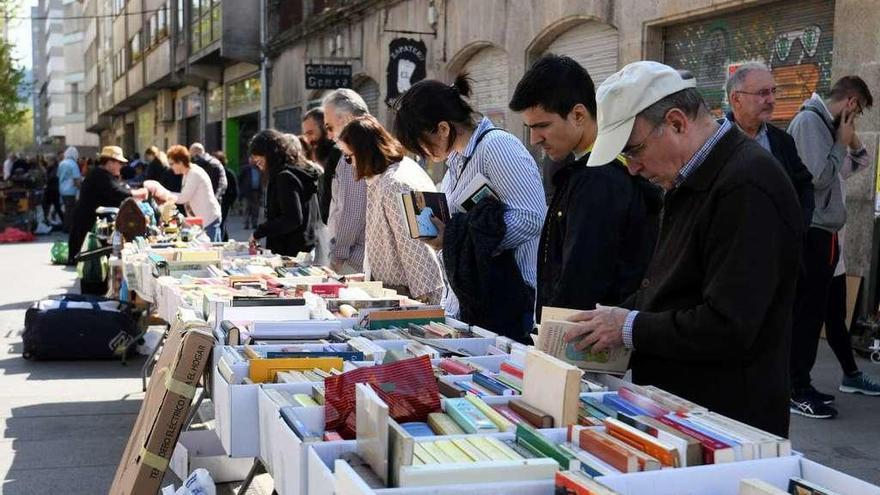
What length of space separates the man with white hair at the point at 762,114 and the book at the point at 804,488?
128 inches

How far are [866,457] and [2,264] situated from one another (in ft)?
45.8

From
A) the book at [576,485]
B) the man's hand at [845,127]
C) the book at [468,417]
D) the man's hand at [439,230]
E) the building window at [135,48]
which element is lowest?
the book at [468,417]

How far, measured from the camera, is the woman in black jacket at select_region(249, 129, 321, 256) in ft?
22.2

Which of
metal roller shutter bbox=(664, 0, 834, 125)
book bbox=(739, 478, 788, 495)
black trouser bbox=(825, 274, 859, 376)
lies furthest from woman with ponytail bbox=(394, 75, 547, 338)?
metal roller shutter bbox=(664, 0, 834, 125)

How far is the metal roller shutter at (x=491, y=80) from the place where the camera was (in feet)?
43.9

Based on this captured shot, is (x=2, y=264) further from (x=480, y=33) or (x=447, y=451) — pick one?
(x=447, y=451)

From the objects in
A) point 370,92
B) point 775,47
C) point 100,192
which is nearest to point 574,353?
point 775,47

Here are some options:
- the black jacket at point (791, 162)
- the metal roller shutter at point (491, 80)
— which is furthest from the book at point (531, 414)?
the metal roller shutter at point (491, 80)

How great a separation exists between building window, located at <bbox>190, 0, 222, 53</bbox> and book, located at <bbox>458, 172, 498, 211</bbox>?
21.4 metres

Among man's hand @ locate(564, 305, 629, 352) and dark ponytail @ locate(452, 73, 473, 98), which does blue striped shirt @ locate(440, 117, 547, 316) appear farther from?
man's hand @ locate(564, 305, 629, 352)

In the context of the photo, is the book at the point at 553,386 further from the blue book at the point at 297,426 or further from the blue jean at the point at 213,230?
the blue jean at the point at 213,230

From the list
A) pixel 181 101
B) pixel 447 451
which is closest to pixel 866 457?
pixel 447 451

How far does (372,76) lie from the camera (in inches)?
680

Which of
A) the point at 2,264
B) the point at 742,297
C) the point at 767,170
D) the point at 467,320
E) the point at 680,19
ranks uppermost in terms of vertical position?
the point at 680,19
